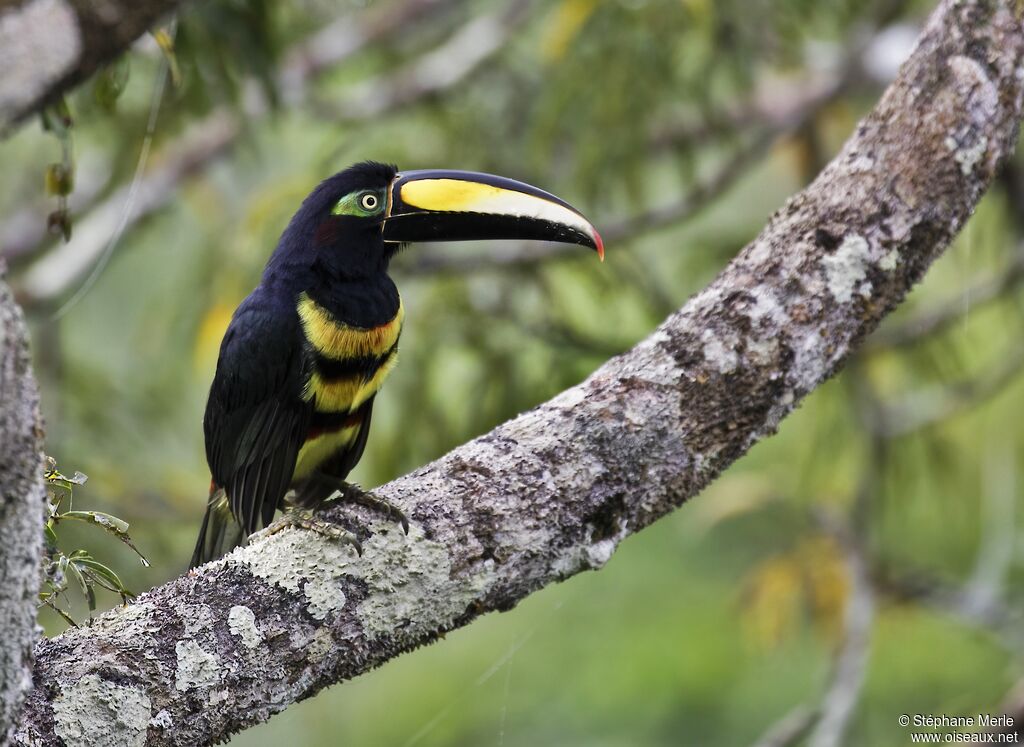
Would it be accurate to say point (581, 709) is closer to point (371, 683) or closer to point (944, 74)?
point (371, 683)

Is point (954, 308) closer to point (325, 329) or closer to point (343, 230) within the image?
point (343, 230)

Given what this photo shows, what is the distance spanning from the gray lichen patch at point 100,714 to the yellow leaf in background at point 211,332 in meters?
2.86

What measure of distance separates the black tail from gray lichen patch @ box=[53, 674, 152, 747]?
3.59 feet

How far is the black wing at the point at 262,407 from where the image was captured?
8.53 ft

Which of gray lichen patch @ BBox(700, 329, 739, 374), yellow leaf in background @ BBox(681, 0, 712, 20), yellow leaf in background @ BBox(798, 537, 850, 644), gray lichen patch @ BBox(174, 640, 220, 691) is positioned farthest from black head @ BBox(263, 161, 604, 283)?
yellow leaf in background @ BBox(798, 537, 850, 644)

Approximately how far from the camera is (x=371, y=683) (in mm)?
7328

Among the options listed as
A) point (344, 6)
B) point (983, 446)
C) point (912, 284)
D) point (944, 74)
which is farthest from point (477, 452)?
point (983, 446)

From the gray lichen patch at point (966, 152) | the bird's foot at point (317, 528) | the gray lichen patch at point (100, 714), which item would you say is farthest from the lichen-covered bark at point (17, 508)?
the gray lichen patch at point (966, 152)

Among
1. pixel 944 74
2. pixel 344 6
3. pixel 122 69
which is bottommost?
pixel 944 74

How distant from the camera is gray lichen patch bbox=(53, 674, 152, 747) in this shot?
→ 158 centimetres

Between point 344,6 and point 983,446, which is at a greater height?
point 344,6

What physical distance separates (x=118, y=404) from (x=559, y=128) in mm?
2243

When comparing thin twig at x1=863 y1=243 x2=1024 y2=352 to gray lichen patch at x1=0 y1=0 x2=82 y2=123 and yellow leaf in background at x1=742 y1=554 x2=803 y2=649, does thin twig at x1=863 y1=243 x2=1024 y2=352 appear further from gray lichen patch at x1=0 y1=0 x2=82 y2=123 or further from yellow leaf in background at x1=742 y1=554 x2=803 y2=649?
gray lichen patch at x1=0 y1=0 x2=82 y2=123

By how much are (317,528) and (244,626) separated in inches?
8.4
